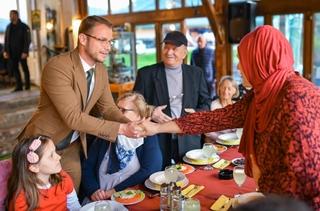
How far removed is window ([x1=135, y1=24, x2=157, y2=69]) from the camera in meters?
7.91

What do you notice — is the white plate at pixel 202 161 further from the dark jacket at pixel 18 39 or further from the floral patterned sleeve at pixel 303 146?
the dark jacket at pixel 18 39

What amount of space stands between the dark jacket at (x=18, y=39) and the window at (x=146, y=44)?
7.46ft

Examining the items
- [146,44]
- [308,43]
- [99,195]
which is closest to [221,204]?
[99,195]

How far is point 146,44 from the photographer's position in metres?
8.06

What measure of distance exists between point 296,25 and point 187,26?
2070mm

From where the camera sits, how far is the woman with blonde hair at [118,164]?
230 centimetres

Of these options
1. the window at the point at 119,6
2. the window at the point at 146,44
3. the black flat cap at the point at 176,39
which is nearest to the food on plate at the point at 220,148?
the black flat cap at the point at 176,39

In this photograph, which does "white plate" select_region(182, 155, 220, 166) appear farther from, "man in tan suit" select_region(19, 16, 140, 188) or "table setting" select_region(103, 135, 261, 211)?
"man in tan suit" select_region(19, 16, 140, 188)

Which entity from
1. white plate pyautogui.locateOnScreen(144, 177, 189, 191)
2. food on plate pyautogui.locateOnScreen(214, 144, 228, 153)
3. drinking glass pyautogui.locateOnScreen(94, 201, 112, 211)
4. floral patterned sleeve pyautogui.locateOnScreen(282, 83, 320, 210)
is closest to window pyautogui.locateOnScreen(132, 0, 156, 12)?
food on plate pyautogui.locateOnScreen(214, 144, 228, 153)

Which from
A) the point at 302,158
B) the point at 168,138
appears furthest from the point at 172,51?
the point at 302,158

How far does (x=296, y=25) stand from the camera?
19.8 ft

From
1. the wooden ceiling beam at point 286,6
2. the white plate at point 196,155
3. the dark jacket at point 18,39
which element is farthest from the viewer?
the dark jacket at point 18,39

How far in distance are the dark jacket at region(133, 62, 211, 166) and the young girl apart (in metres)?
1.35

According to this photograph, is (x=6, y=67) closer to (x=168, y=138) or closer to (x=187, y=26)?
(x=187, y=26)
